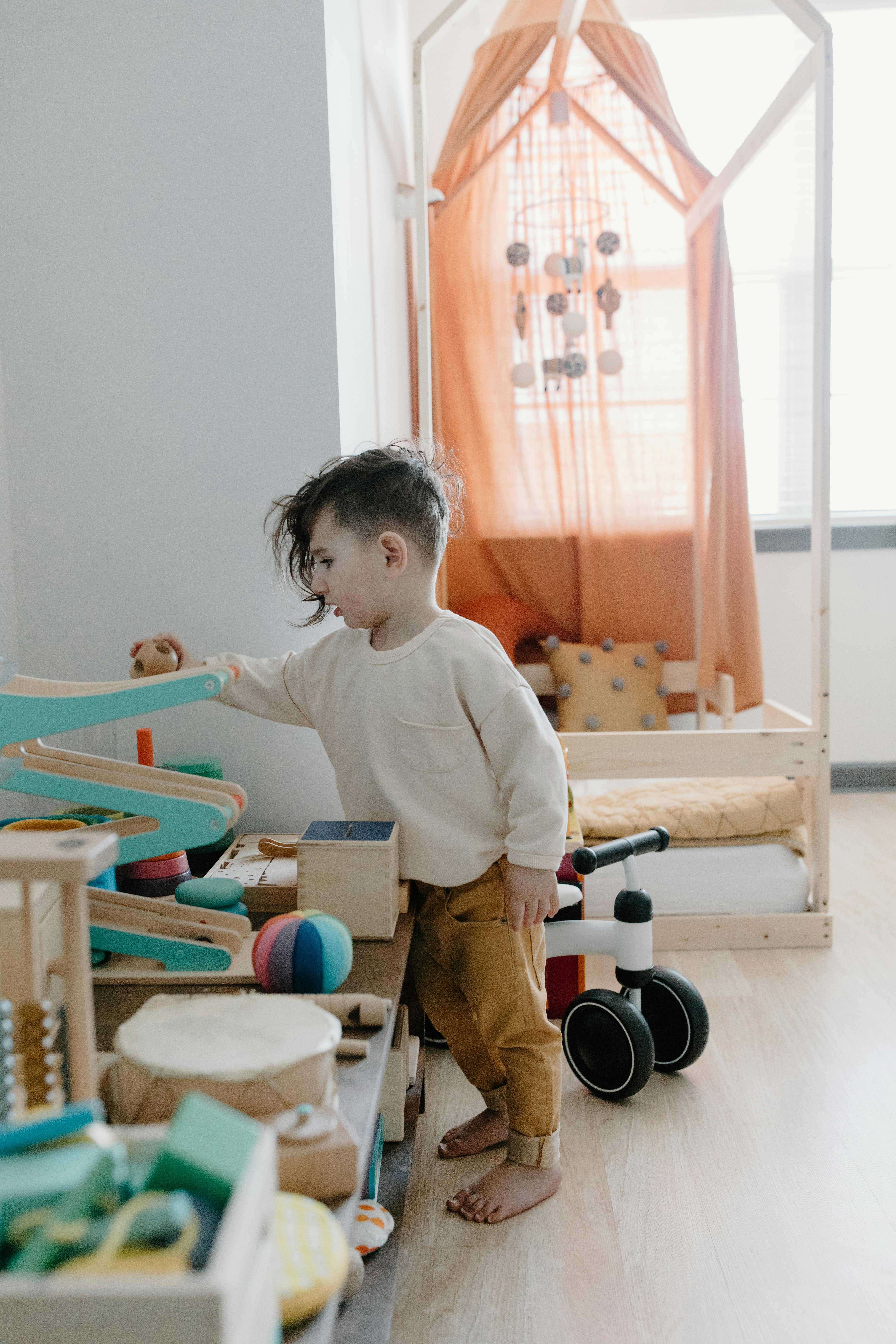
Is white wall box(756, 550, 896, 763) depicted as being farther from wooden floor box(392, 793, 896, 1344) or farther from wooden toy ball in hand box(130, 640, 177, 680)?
wooden toy ball in hand box(130, 640, 177, 680)

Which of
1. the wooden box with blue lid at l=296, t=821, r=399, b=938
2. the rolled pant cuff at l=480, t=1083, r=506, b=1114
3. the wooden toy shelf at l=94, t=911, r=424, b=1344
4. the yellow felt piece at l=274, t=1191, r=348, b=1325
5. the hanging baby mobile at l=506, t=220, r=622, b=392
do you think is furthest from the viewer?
the hanging baby mobile at l=506, t=220, r=622, b=392

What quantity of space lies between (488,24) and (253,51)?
200 cm

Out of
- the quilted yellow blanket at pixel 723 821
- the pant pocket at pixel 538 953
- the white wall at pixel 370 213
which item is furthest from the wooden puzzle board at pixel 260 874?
the quilted yellow blanket at pixel 723 821

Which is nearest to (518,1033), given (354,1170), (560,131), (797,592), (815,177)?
(354,1170)

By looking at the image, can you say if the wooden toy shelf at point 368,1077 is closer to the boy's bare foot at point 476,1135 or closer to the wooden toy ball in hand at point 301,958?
the wooden toy ball in hand at point 301,958

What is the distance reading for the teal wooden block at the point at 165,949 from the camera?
→ 0.89 meters

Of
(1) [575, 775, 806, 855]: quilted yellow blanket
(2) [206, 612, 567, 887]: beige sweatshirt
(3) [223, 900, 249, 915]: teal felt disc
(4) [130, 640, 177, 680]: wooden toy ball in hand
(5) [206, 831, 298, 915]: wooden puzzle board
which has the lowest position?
(1) [575, 775, 806, 855]: quilted yellow blanket

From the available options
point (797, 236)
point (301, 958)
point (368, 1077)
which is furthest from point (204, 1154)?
point (797, 236)

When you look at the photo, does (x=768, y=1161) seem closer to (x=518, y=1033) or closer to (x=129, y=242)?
(x=518, y=1033)

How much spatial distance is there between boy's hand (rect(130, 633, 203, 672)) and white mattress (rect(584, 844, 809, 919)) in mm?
1101

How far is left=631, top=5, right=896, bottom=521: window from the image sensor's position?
302 centimetres

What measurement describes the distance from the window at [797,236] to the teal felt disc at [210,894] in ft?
8.30

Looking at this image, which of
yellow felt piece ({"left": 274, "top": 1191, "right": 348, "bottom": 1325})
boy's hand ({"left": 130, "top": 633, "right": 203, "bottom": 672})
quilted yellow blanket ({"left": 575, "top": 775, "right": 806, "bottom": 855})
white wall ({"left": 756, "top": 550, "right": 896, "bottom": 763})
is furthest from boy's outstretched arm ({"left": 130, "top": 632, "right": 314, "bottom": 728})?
white wall ({"left": 756, "top": 550, "right": 896, "bottom": 763})

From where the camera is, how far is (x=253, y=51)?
125 cm
